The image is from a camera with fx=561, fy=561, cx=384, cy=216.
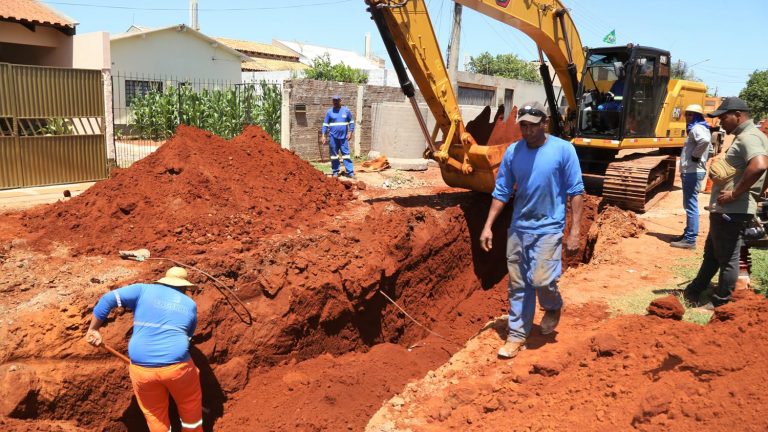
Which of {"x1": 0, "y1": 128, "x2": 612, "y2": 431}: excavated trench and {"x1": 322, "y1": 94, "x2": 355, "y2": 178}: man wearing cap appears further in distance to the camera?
{"x1": 322, "y1": 94, "x2": 355, "y2": 178}: man wearing cap

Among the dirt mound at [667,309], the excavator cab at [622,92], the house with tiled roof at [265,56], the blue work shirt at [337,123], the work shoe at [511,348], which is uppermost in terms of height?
the house with tiled roof at [265,56]

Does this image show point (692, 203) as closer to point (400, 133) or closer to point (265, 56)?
point (400, 133)

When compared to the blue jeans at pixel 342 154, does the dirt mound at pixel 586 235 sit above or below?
below

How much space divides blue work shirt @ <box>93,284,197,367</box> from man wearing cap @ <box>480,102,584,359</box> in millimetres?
2505

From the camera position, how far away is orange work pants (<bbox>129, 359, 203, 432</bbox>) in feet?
13.2

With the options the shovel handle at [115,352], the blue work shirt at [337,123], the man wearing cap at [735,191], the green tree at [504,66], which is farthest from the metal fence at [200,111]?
the green tree at [504,66]

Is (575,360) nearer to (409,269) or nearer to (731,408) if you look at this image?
(731,408)

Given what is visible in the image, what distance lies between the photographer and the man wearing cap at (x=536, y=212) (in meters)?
4.47

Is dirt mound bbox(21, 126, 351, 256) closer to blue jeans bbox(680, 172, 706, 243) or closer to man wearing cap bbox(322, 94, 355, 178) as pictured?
man wearing cap bbox(322, 94, 355, 178)

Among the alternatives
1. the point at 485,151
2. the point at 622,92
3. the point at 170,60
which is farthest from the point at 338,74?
the point at 485,151

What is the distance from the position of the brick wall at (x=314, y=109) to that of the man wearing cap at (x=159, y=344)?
34.2ft

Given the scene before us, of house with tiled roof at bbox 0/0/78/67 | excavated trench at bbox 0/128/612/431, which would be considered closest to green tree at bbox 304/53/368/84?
house with tiled roof at bbox 0/0/78/67

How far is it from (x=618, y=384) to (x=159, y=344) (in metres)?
3.13

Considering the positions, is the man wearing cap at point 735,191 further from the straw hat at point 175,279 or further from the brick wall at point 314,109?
the brick wall at point 314,109
